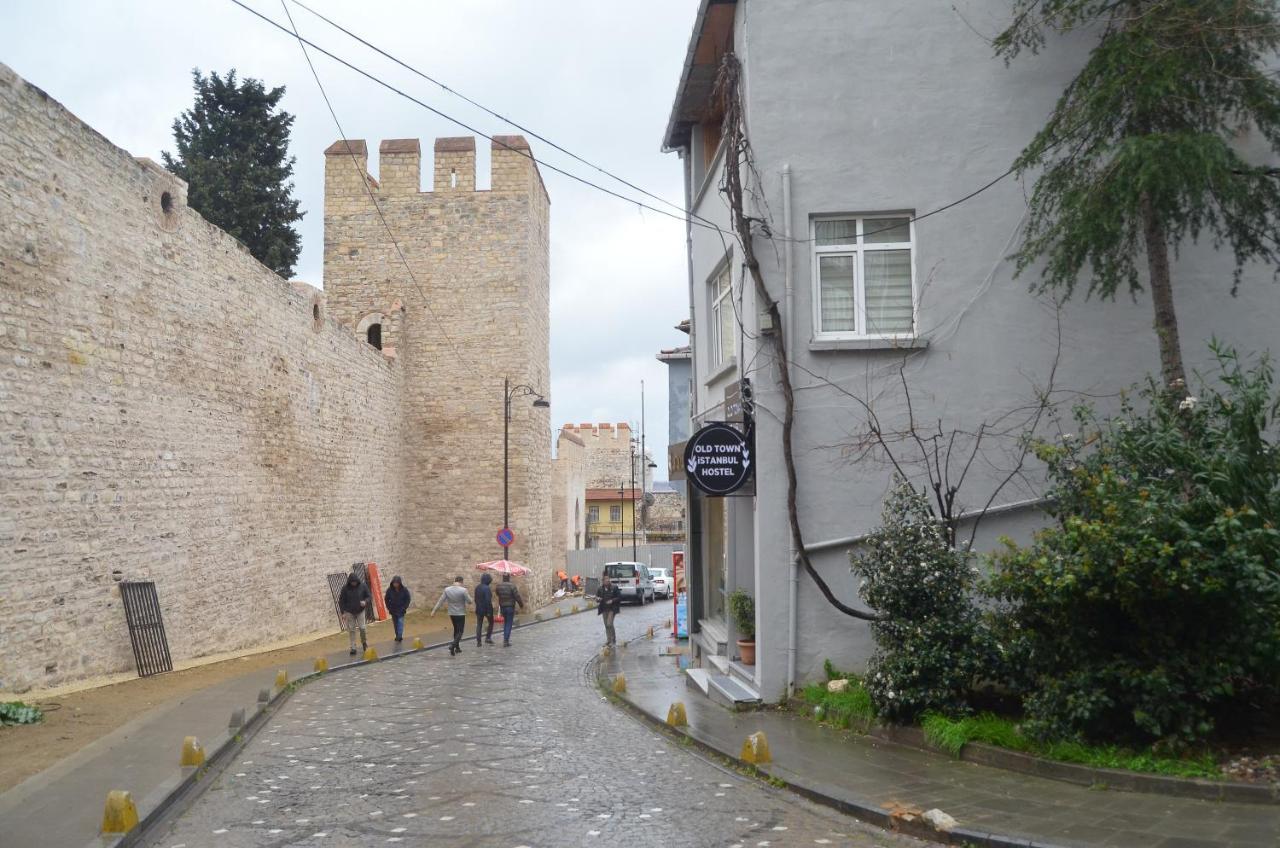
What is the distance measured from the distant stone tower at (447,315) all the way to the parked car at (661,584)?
38.0 feet

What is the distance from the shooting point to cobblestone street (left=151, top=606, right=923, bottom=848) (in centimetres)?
671

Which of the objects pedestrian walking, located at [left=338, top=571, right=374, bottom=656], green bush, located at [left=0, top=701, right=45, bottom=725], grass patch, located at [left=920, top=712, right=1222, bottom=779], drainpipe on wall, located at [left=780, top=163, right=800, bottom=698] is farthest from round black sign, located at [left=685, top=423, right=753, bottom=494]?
pedestrian walking, located at [left=338, top=571, right=374, bottom=656]

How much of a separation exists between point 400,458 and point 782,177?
21410 millimetres

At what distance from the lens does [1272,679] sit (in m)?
7.46

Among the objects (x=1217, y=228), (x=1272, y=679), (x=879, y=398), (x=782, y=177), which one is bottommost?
(x=1272, y=679)

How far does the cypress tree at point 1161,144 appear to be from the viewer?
28.7 ft

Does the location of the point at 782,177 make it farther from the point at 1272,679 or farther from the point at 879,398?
the point at 1272,679

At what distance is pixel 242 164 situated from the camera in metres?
33.8

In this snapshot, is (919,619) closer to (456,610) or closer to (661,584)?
(456,610)

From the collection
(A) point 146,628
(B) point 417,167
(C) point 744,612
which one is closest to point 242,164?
(B) point 417,167

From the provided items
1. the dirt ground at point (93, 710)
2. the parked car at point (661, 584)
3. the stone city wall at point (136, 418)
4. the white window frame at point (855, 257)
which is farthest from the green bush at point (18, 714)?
the parked car at point (661, 584)

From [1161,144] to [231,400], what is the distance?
15.4 metres

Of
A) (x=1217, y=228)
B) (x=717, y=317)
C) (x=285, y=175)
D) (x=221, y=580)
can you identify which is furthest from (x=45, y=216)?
(x=285, y=175)

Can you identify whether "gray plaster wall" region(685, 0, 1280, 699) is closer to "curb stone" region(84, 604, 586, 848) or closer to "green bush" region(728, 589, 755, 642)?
"green bush" region(728, 589, 755, 642)
